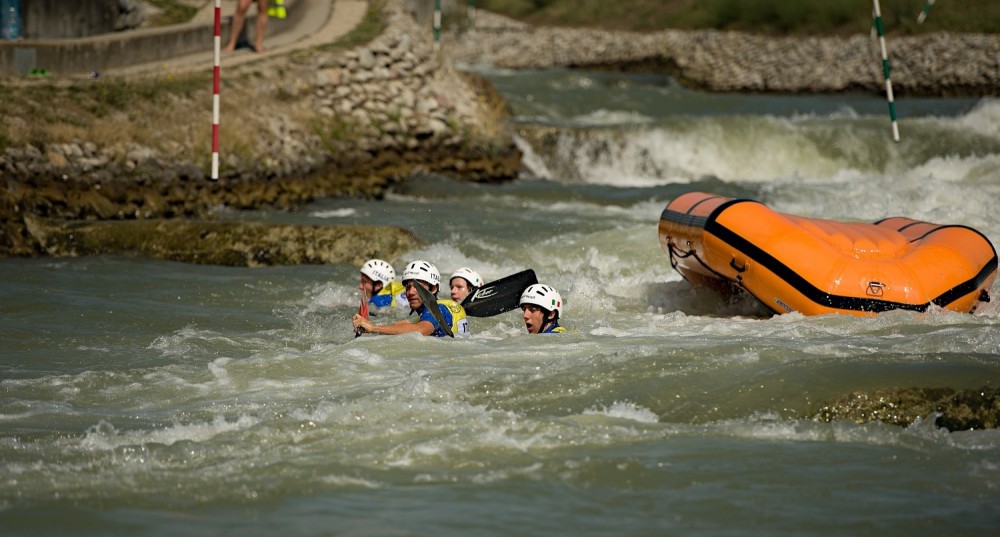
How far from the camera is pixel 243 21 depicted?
55.1 ft

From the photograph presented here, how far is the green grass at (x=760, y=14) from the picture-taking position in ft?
96.0

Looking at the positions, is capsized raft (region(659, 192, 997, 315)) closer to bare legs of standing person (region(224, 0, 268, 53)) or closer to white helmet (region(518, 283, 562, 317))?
white helmet (region(518, 283, 562, 317))

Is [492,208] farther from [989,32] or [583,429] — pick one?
[989,32]

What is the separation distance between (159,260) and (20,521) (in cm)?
617

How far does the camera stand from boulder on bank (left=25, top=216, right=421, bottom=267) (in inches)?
436

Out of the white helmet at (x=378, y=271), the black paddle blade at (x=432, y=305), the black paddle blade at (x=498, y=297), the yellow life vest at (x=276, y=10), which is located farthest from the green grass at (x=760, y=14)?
the black paddle blade at (x=432, y=305)

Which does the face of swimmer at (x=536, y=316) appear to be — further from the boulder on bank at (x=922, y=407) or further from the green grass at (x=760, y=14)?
the green grass at (x=760, y=14)

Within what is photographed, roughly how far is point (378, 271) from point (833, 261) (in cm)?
293

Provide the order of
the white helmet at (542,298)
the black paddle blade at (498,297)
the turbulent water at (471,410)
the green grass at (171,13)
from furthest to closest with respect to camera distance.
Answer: the green grass at (171,13) → the black paddle blade at (498,297) → the white helmet at (542,298) → the turbulent water at (471,410)

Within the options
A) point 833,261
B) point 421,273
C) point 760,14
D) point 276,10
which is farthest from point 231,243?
point 760,14

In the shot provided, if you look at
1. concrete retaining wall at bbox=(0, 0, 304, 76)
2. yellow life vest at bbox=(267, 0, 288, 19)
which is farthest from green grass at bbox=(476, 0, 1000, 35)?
concrete retaining wall at bbox=(0, 0, 304, 76)

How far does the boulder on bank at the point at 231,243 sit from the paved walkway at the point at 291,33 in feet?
14.9

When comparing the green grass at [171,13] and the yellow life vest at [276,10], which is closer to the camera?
the yellow life vest at [276,10]

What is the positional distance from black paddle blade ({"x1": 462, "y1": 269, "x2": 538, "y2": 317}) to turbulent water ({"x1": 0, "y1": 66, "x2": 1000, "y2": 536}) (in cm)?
23
